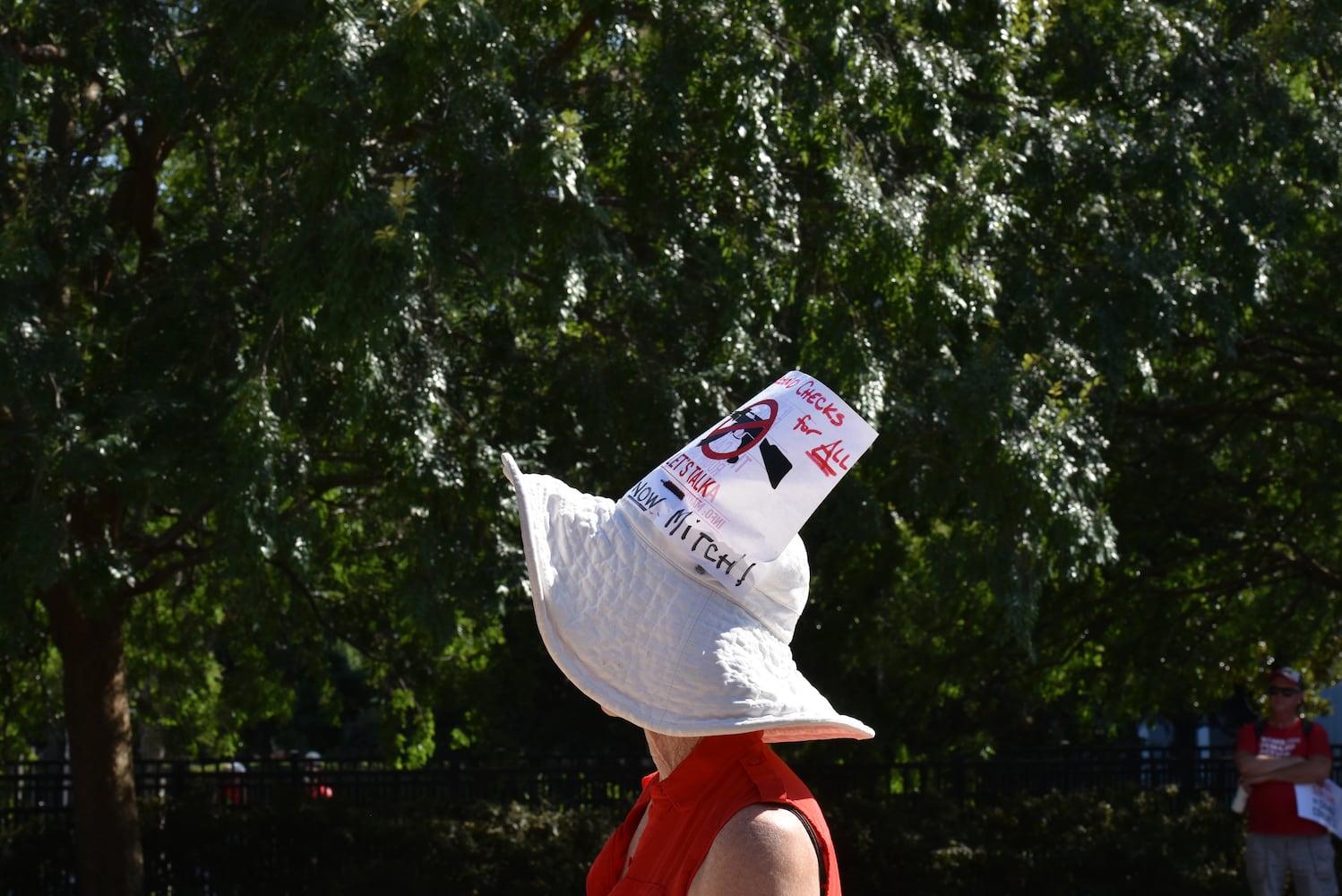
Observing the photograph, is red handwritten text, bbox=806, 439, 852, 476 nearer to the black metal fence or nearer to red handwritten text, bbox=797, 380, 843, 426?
red handwritten text, bbox=797, 380, 843, 426

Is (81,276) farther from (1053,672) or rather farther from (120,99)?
(1053,672)

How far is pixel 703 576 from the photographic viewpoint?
72.0 inches

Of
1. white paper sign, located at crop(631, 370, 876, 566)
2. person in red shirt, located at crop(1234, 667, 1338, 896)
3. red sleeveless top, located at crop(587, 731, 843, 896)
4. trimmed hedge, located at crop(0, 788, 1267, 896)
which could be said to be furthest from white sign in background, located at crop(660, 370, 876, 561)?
trimmed hedge, located at crop(0, 788, 1267, 896)

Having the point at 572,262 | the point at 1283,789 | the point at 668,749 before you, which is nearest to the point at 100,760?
the point at 572,262

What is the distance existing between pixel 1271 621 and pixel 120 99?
9626 millimetres

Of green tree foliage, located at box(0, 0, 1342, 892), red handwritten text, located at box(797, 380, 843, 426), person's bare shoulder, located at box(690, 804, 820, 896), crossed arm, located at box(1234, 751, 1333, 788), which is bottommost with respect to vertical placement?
crossed arm, located at box(1234, 751, 1333, 788)

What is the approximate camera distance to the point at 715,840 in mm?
1775

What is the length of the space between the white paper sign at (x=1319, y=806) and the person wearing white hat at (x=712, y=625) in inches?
326

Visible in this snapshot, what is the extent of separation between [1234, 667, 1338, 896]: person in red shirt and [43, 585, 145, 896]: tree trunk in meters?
7.67

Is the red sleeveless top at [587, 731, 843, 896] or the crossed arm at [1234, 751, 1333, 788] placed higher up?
the red sleeveless top at [587, 731, 843, 896]

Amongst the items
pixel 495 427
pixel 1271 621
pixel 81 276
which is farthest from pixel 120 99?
pixel 1271 621

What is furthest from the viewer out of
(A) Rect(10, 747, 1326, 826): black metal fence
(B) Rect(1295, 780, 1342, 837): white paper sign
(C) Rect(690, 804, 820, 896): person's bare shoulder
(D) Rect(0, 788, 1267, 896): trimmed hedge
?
(A) Rect(10, 747, 1326, 826): black metal fence

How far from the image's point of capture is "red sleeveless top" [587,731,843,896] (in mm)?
1802

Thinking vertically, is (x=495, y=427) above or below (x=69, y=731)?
above
